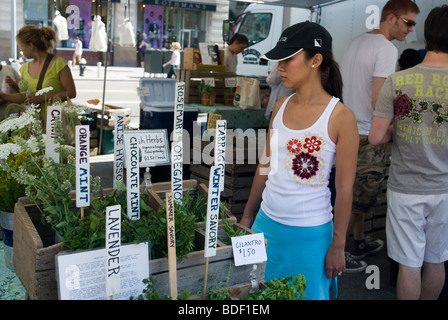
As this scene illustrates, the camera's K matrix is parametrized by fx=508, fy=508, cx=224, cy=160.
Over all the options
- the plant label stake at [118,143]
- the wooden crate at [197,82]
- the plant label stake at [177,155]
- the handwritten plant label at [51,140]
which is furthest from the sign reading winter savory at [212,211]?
the wooden crate at [197,82]

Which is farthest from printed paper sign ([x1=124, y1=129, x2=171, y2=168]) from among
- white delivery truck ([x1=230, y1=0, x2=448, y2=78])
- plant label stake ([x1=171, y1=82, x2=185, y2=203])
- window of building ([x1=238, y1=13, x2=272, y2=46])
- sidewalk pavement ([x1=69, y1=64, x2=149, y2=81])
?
sidewalk pavement ([x1=69, y1=64, x2=149, y2=81])

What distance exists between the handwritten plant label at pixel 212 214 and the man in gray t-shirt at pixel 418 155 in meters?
1.33

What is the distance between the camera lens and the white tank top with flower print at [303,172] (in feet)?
6.39

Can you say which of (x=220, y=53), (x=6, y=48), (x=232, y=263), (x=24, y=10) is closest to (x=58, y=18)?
(x=220, y=53)

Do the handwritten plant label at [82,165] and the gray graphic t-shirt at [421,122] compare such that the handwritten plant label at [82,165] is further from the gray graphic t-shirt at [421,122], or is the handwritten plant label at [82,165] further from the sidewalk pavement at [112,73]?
the sidewalk pavement at [112,73]

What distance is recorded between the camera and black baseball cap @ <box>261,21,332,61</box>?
6.23ft

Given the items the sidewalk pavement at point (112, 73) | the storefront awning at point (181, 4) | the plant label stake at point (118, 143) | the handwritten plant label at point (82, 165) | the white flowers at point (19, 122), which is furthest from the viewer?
the sidewalk pavement at point (112, 73)

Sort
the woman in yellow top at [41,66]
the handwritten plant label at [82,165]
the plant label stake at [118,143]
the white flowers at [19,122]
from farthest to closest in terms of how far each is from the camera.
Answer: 1. the woman in yellow top at [41,66]
2. the white flowers at [19,122]
3. the plant label stake at [118,143]
4. the handwritten plant label at [82,165]

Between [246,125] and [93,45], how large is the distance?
10.9ft

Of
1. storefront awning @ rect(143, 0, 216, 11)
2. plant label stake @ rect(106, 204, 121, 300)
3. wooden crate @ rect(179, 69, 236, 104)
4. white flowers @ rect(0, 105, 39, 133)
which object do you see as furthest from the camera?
storefront awning @ rect(143, 0, 216, 11)

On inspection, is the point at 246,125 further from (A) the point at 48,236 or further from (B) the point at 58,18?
(A) the point at 48,236

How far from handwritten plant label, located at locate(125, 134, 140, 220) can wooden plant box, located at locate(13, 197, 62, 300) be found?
272 millimetres

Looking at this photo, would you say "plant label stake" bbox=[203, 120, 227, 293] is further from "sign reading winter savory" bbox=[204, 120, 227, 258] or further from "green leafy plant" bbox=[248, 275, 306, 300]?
"green leafy plant" bbox=[248, 275, 306, 300]

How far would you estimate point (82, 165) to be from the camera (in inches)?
61.4
